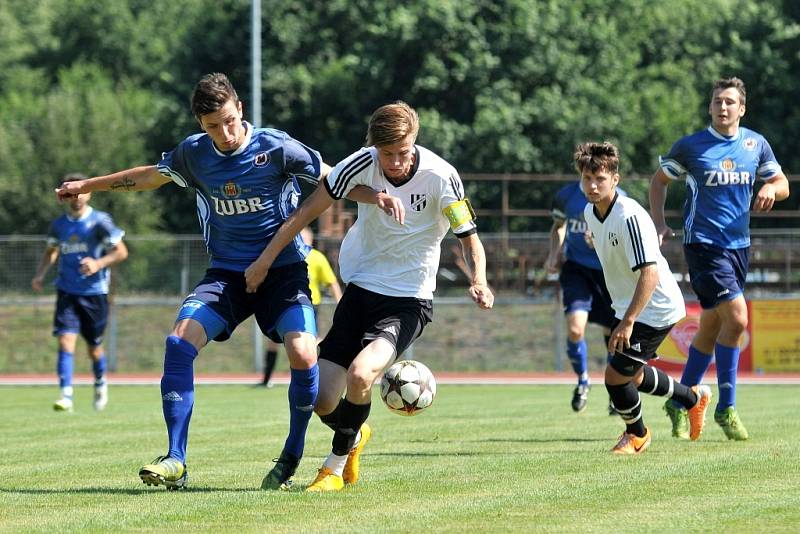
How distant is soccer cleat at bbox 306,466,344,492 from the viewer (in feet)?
22.3

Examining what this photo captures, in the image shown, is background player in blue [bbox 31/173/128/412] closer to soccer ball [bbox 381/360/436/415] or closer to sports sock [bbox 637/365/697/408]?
sports sock [bbox 637/365/697/408]

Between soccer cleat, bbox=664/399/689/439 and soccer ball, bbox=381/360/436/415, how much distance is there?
290 centimetres

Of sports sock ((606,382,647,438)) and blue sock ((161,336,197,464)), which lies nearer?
blue sock ((161,336,197,464))

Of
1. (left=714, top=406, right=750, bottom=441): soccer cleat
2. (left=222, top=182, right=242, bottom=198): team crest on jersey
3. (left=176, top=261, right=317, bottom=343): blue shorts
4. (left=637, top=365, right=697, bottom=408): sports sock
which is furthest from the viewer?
(left=714, top=406, right=750, bottom=441): soccer cleat

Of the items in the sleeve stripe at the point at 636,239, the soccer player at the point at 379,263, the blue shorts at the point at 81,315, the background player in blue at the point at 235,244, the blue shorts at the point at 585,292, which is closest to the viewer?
the soccer player at the point at 379,263

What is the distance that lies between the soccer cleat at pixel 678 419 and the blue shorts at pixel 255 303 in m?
3.40

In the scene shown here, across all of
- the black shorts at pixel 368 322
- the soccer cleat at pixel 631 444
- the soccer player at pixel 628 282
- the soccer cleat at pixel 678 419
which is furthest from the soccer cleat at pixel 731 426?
the black shorts at pixel 368 322

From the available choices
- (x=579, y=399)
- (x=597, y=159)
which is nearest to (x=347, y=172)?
(x=597, y=159)

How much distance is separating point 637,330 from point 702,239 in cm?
143

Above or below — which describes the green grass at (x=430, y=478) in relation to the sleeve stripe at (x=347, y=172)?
below

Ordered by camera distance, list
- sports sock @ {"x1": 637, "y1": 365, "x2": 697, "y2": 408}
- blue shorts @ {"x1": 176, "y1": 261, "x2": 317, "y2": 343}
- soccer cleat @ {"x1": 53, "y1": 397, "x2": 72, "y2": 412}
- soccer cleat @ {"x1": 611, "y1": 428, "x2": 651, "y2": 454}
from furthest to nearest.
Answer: soccer cleat @ {"x1": 53, "y1": 397, "x2": 72, "y2": 412} < sports sock @ {"x1": 637, "y1": 365, "x2": 697, "y2": 408} < soccer cleat @ {"x1": 611, "y1": 428, "x2": 651, "y2": 454} < blue shorts @ {"x1": 176, "y1": 261, "x2": 317, "y2": 343}

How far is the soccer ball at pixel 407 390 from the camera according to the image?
7207 mm

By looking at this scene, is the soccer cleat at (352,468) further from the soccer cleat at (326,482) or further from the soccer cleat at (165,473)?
the soccer cleat at (165,473)

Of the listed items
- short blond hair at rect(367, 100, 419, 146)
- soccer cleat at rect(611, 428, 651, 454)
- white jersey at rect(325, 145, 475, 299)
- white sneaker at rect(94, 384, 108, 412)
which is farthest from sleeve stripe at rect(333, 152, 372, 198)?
white sneaker at rect(94, 384, 108, 412)
